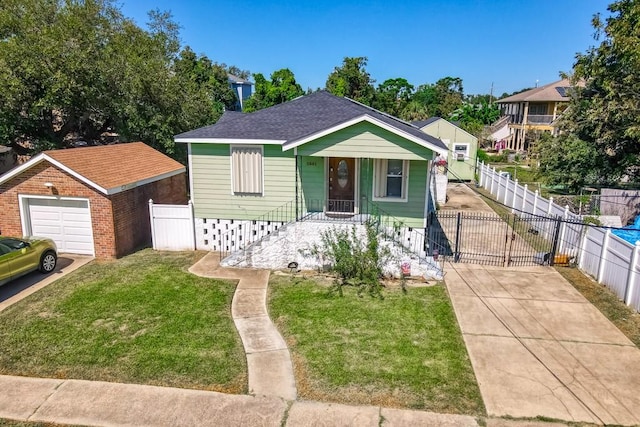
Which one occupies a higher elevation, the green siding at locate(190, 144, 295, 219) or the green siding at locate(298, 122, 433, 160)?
the green siding at locate(298, 122, 433, 160)

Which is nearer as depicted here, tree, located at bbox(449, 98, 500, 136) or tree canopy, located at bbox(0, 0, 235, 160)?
tree canopy, located at bbox(0, 0, 235, 160)

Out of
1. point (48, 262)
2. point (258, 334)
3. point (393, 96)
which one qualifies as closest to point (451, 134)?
point (258, 334)

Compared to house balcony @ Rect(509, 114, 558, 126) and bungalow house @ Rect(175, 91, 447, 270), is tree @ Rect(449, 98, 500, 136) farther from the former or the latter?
bungalow house @ Rect(175, 91, 447, 270)

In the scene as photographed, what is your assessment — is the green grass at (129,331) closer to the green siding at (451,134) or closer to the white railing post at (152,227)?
the white railing post at (152,227)

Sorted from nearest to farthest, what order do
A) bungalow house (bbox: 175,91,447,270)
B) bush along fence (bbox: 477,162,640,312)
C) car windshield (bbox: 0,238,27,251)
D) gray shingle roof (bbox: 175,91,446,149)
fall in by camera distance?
bush along fence (bbox: 477,162,640,312)
car windshield (bbox: 0,238,27,251)
bungalow house (bbox: 175,91,447,270)
gray shingle roof (bbox: 175,91,446,149)

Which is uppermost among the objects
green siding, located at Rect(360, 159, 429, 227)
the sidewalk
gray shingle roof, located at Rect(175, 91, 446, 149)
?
gray shingle roof, located at Rect(175, 91, 446, 149)

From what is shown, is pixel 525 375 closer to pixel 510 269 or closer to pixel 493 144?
pixel 510 269

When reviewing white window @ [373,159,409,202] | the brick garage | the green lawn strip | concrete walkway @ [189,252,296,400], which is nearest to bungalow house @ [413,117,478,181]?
white window @ [373,159,409,202]
